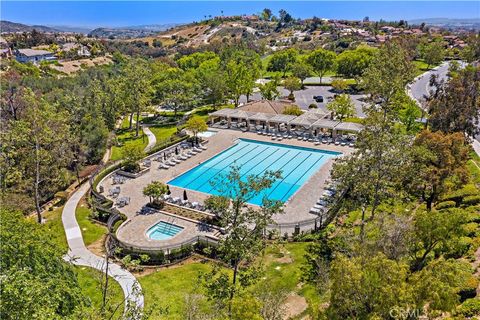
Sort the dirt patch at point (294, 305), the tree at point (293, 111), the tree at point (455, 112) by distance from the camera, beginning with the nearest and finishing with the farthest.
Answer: the dirt patch at point (294, 305) → the tree at point (455, 112) → the tree at point (293, 111)

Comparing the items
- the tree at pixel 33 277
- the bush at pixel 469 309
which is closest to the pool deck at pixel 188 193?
the tree at pixel 33 277

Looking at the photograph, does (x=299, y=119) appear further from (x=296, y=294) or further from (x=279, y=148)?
(x=296, y=294)

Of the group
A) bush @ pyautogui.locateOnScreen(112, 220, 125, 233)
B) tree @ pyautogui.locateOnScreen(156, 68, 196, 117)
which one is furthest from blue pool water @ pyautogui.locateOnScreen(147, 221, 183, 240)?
tree @ pyautogui.locateOnScreen(156, 68, 196, 117)

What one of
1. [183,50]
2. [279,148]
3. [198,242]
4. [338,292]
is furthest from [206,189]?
[183,50]

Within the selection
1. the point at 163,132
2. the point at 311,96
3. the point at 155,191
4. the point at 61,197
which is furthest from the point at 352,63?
the point at 61,197

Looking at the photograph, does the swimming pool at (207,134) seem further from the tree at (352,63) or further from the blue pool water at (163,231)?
the tree at (352,63)

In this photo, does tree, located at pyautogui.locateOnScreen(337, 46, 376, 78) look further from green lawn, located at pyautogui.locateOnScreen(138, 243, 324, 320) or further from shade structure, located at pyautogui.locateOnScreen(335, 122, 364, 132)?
green lawn, located at pyautogui.locateOnScreen(138, 243, 324, 320)
